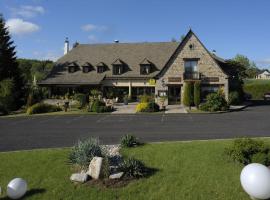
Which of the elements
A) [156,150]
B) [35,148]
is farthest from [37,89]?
[156,150]

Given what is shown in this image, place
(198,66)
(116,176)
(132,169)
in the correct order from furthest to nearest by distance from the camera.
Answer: (198,66) < (132,169) < (116,176)

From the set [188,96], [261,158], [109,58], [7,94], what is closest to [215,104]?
[188,96]

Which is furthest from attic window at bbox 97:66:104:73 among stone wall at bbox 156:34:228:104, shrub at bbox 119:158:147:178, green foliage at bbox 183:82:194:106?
shrub at bbox 119:158:147:178

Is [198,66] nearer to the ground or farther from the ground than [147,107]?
farther from the ground

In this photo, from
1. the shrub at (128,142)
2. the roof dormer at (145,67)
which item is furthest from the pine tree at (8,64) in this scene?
the shrub at (128,142)

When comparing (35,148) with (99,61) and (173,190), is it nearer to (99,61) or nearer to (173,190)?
(173,190)

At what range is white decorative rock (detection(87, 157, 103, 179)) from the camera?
11.6 meters

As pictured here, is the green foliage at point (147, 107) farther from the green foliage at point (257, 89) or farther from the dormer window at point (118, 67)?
the green foliage at point (257, 89)

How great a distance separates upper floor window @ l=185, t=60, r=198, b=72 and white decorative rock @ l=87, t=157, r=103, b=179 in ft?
115

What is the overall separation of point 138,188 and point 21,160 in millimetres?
5366

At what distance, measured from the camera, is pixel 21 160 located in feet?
46.6

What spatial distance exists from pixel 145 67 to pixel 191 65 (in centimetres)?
744

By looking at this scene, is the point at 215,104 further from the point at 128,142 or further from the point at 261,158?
the point at 261,158

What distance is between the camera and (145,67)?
5050 centimetres
